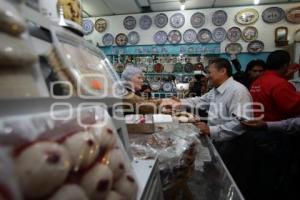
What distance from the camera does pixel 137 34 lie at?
6.45 meters

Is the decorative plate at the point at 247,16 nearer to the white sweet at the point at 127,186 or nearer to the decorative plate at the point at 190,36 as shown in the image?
the decorative plate at the point at 190,36

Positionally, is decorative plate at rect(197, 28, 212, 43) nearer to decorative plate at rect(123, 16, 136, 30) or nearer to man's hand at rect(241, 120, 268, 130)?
decorative plate at rect(123, 16, 136, 30)

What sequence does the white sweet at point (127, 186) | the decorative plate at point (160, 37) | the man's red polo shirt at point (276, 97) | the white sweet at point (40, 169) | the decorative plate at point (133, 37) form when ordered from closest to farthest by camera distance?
1. the white sweet at point (40, 169)
2. the white sweet at point (127, 186)
3. the man's red polo shirt at point (276, 97)
4. the decorative plate at point (160, 37)
5. the decorative plate at point (133, 37)

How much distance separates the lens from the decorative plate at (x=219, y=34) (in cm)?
604

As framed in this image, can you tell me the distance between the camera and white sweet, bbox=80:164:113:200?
43 cm

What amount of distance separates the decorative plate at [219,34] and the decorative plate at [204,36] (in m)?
0.11

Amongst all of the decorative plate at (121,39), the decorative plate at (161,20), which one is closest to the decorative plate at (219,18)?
the decorative plate at (161,20)

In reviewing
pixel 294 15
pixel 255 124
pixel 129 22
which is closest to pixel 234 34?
pixel 294 15

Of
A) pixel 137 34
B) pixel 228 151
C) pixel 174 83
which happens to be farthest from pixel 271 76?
pixel 137 34

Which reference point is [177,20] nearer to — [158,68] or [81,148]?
[158,68]

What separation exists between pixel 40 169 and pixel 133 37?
6325mm

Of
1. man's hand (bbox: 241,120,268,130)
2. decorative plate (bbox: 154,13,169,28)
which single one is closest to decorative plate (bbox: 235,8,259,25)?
decorative plate (bbox: 154,13,169,28)

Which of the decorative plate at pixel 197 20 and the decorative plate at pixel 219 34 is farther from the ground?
the decorative plate at pixel 197 20

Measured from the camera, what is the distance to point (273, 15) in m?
5.86
